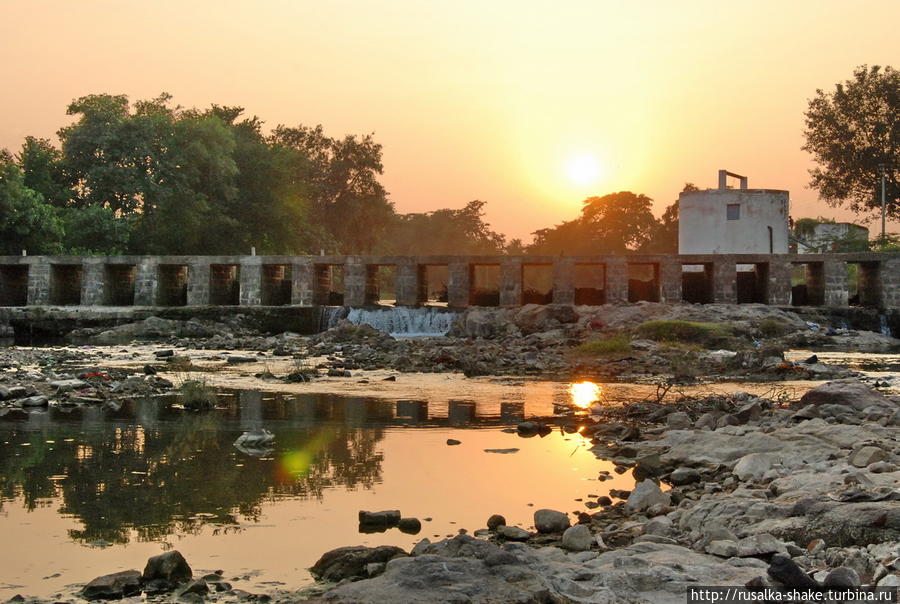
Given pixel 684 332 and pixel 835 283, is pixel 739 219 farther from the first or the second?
pixel 684 332

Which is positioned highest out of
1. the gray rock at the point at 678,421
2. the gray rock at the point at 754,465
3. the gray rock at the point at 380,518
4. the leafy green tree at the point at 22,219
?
the leafy green tree at the point at 22,219

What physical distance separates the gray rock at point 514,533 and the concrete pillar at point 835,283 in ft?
116

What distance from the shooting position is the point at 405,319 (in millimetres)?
38406

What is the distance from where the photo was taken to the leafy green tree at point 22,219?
42.6 metres

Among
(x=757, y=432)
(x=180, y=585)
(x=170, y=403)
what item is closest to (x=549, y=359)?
(x=170, y=403)

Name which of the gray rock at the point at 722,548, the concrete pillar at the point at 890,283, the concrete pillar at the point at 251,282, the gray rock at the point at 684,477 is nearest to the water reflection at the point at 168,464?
the gray rock at the point at 684,477

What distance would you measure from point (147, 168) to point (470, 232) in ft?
220

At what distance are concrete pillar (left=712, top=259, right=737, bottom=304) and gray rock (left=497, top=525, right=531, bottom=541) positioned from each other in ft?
113

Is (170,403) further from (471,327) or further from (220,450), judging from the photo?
(471,327)

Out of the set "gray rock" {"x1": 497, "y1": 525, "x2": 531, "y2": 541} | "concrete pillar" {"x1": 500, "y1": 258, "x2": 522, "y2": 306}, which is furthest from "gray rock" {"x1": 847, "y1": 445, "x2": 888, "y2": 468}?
"concrete pillar" {"x1": 500, "y1": 258, "x2": 522, "y2": 306}

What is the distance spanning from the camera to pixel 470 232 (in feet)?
380

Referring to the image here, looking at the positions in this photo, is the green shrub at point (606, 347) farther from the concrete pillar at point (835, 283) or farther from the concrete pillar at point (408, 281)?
the concrete pillar at point (835, 283)

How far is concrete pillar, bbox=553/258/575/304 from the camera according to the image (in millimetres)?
→ 41250

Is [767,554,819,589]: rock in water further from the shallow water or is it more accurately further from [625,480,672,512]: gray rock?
the shallow water
